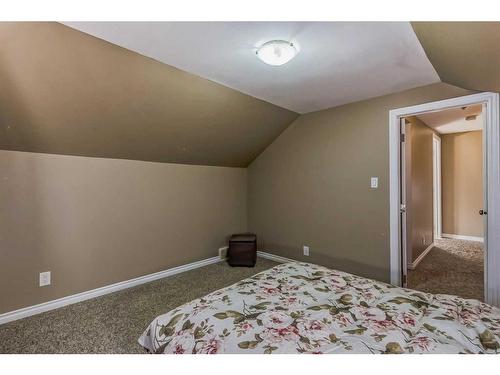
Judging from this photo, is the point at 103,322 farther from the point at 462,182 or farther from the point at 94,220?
the point at 462,182

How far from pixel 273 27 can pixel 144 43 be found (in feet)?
2.80

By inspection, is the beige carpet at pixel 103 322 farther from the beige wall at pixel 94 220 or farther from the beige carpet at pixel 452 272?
the beige carpet at pixel 452 272

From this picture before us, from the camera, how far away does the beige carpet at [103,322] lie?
5.69 ft

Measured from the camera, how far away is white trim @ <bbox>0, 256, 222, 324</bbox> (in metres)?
2.08

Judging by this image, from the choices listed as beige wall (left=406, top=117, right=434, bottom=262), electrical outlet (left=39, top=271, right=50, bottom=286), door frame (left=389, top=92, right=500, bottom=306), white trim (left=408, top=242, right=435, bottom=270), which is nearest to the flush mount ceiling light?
door frame (left=389, top=92, right=500, bottom=306)

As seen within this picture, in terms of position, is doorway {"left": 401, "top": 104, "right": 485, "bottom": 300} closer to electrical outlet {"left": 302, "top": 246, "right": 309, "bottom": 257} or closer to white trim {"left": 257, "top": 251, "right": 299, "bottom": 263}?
electrical outlet {"left": 302, "top": 246, "right": 309, "bottom": 257}

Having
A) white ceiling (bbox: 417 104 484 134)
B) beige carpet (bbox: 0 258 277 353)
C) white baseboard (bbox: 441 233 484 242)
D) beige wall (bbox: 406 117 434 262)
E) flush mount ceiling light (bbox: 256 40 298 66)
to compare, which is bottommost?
beige carpet (bbox: 0 258 277 353)

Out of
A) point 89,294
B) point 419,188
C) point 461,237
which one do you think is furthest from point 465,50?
point 461,237

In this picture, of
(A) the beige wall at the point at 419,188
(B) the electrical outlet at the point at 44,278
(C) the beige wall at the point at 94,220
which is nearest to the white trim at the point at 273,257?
(C) the beige wall at the point at 94,220

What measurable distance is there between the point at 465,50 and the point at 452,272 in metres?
2.80

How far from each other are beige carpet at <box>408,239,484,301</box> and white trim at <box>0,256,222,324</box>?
8.75 ft

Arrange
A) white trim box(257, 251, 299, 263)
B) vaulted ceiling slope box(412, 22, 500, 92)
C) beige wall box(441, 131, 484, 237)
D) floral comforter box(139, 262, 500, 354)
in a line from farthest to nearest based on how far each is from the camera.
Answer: beige wall box(441, 131, 484, 237) < white trim box(257, 251, 299, 263) < vaulted ceiling slope box(412, 22, 500, 92) < floral comforter box(139, 262, 500, 354)

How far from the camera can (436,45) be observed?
5.11ft
